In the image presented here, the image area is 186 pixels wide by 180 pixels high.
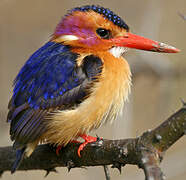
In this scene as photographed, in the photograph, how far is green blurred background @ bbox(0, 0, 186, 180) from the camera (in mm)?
4871

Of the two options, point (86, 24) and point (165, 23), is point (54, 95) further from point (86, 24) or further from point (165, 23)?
point (165, 23)

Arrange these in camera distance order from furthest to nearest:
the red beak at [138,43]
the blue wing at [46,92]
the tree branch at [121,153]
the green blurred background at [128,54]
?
the green blurred background at [128,54] → the red beak at [138,43] → the blue wing at [46,92] → the tree branch at [121,153]

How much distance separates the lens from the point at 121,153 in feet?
7.27

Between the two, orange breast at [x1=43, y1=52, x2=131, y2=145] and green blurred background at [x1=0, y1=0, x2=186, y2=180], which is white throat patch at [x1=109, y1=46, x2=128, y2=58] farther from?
green blurred background at [x1=0, y1=0, x2=186, y2=180]

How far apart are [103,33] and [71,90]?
0.58m

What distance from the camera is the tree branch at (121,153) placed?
1943mm

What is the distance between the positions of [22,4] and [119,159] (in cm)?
381

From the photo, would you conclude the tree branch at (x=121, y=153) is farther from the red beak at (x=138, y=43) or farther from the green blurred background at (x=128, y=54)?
the green blurred background at (x=128, y=54)

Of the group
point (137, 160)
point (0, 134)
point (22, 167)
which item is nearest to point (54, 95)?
point (22, 167)

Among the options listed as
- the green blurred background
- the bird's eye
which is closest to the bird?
the bird's eye

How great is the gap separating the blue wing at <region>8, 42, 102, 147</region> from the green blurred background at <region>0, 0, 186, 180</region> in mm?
1795

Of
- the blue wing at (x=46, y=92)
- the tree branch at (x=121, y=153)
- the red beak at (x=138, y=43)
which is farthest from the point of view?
the red beak at (x=138, y=43)

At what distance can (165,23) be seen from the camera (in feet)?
19.9

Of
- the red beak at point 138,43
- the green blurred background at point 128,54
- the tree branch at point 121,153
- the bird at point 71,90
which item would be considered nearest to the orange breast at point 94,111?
the bird at point 71,90
